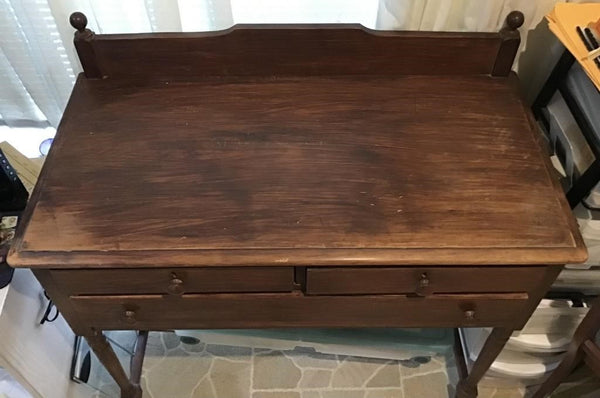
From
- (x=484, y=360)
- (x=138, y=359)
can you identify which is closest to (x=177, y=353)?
(x=138, y=359)

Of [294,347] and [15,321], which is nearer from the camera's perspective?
[15,321]

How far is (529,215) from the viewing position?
89 centimetres

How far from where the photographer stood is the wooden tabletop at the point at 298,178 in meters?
0.85

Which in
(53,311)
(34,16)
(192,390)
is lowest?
(192,390)

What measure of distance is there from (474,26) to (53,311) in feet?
3.45

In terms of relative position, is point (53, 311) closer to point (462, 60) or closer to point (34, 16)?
point (34, 16)

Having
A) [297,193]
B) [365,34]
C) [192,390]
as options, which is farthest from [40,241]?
[192,390]

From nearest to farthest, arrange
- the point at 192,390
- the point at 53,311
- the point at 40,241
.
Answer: the point at 40,241 → the point at 53,311 → the point at 192,390

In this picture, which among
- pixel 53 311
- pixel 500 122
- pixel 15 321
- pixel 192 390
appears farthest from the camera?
pixel 192 390

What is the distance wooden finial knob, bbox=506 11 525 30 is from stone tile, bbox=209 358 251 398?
101 centimetres

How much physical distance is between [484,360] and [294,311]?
A: 447 millimetres

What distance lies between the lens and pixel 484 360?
118 cm

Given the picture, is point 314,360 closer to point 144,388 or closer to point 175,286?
point 144,388

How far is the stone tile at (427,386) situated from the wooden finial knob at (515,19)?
0.88 metres
